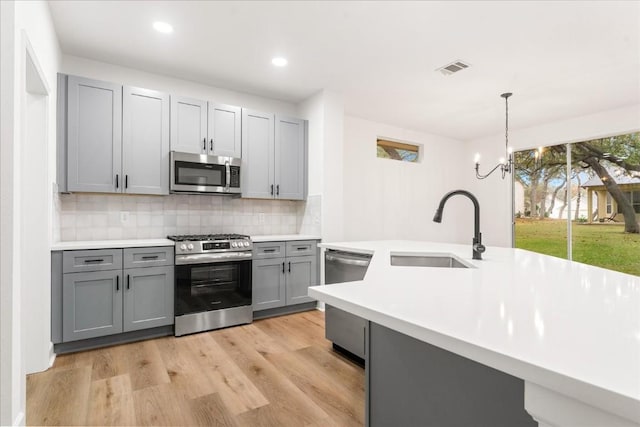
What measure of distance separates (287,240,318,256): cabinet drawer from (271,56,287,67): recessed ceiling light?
1924 millimetres

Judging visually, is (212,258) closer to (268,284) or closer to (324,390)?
(268,284)

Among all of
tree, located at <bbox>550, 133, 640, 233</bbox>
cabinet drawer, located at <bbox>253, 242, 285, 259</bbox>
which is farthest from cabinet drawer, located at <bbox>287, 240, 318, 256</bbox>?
tree, located at <bbox>550, 133, 640, 233</bbox>

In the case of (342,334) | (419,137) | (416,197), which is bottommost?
(342,334)

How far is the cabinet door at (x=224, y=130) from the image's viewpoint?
3.64 m

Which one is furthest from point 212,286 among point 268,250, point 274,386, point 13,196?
point 13,196

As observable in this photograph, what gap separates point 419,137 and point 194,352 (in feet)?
16.5

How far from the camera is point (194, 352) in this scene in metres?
2.76

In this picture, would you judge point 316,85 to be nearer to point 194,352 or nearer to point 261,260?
point 261,260

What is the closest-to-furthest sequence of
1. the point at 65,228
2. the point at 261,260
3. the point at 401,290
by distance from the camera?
the point at 401,290 < the point at 65,228 < the point at 261,260

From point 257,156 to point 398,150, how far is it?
2.91 m

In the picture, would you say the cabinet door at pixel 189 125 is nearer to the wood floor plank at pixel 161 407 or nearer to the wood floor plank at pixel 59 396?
the wood floor plank at pixel 59 396

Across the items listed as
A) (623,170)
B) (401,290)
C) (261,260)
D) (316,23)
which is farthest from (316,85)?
(623,170)

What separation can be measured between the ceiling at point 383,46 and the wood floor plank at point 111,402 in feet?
8.86

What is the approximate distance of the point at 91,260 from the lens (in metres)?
2.79
